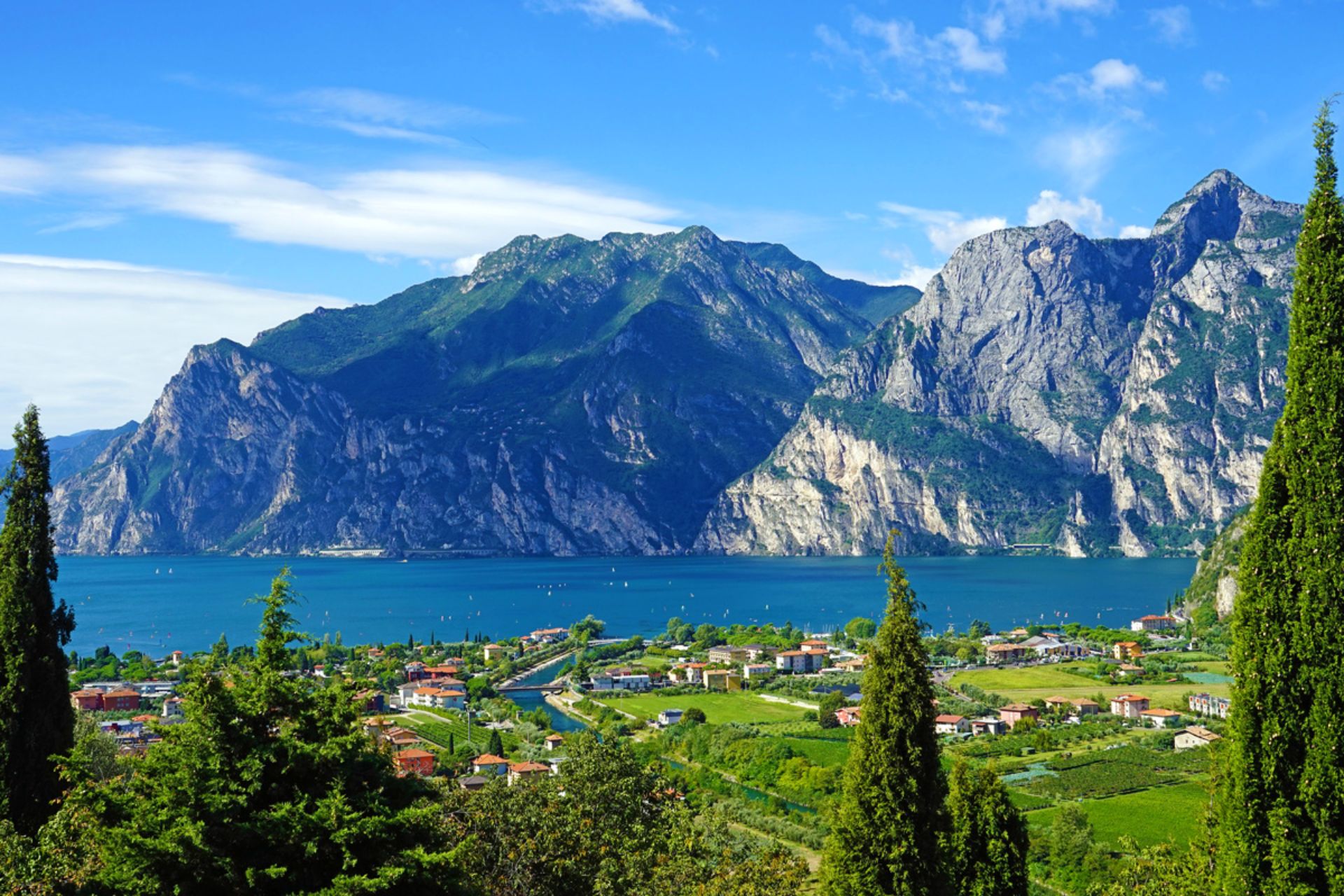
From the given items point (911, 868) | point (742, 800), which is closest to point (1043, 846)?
point (742, 800)

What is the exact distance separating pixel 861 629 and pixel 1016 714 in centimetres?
3865

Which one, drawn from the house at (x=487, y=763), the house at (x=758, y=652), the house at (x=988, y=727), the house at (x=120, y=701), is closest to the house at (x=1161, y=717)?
the house at (x=988, y=727)

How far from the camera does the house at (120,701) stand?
64812 millimetres

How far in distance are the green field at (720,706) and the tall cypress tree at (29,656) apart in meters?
53.0

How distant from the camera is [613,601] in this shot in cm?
15012

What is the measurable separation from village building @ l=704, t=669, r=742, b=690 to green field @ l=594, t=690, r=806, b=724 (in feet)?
5.54

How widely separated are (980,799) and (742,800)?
26.8 m

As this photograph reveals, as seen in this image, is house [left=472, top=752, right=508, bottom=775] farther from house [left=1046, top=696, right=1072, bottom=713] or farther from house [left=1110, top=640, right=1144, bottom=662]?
house [left=1110, top=640, right=1144, bottom=662]

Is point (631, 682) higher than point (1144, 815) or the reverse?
the reverse

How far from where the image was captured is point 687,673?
275 ft

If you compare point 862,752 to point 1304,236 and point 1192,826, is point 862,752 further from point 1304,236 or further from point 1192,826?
point 1192,826

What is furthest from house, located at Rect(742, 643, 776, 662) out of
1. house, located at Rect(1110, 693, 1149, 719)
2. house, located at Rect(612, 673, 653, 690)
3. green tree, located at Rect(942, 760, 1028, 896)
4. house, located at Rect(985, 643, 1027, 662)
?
green tree, located at Rect(942, 760, 1028, 896)

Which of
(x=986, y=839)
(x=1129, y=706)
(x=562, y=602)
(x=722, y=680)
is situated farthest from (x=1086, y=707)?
(x=562, y=602)

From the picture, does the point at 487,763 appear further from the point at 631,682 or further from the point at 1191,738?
the point at 631,682
